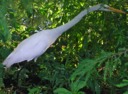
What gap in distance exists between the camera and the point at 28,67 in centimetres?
267

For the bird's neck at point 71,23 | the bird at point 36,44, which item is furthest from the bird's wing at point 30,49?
the bird's neck at point 71,23

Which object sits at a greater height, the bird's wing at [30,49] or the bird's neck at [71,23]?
the bird's neck at [71,23]

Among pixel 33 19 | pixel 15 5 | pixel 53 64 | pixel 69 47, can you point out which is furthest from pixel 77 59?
pixel 15 5

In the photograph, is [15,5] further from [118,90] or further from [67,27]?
[118,90]

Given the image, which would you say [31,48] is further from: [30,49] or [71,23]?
[71,23]

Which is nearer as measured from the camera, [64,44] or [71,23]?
[71,23]

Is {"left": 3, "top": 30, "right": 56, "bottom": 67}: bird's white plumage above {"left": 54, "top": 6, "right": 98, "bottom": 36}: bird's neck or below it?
below

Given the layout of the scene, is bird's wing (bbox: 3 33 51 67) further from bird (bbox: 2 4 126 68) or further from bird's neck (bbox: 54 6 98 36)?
bird's neck (bbox: 54 6 98 36)

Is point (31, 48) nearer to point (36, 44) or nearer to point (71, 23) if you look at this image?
point (36, 44)

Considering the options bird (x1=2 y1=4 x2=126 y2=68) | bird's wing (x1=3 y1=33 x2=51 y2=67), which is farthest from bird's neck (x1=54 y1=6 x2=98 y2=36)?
bird's wing (x1=3 y1=33 x2=51 y2=67)

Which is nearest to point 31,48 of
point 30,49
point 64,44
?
point 30,49

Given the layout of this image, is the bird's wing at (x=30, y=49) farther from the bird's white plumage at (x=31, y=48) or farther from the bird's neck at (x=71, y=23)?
the bird's neck at (x=71, y=23)

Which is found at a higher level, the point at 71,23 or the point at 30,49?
the point at 71,23

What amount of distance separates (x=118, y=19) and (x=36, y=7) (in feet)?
1.96
